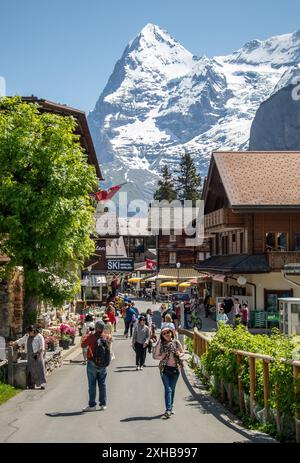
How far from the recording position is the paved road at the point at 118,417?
11.4 meters

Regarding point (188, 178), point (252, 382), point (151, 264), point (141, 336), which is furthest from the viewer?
point (188, 178)

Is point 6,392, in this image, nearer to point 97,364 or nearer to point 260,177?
point 97,364

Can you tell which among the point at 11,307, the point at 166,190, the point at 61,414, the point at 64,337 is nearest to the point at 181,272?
the point at 166,190

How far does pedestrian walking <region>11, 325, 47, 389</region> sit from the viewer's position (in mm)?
17719

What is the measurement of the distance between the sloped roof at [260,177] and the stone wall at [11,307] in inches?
734

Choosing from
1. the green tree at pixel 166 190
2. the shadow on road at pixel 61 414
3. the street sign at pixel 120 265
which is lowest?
the shadow on road at pixel 61 414

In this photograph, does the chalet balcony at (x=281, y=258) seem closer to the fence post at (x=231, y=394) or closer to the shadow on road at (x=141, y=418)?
the fence post at (x=231, y=394)

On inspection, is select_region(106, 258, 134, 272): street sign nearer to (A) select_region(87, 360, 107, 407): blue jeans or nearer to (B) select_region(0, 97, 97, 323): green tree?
(B) select_region(0, 97, 97, 323): green tree

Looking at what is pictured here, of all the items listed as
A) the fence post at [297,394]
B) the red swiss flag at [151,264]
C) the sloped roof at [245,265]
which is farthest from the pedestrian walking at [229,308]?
the red swiss flag at [151,264]

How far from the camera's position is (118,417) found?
13.4m

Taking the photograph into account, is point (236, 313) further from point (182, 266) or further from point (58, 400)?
point (182, 266)

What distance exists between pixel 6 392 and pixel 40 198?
256 inches

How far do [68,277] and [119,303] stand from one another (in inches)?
1376

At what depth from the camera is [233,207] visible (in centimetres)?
4284
